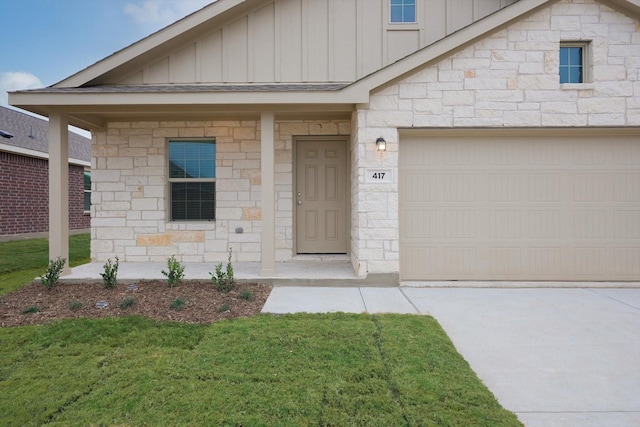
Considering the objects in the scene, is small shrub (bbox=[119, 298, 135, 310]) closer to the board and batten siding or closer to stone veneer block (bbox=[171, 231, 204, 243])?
stone veneer block (bbox=[171, 231, 204, 243])

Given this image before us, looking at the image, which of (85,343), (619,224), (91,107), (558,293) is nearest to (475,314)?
(558,293)

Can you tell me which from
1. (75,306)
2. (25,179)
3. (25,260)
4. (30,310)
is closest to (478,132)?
(75,306)

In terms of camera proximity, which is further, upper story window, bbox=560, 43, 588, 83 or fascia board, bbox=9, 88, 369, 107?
upper story window, bbox=560, 43, 588, 83

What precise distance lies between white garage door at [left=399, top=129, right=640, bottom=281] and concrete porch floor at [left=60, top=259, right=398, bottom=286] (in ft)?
3.12

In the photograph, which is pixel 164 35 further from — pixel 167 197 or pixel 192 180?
pixel 167 197

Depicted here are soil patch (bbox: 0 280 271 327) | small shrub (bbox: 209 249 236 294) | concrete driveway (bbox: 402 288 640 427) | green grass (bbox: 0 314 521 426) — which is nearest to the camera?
green grass (bbox: 0 314 521 426)

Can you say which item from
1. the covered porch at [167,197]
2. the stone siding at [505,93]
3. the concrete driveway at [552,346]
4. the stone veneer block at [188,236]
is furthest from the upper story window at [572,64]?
the stone veneer block at [188,236]

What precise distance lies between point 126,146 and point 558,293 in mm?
8100

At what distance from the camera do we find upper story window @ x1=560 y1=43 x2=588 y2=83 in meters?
5.55

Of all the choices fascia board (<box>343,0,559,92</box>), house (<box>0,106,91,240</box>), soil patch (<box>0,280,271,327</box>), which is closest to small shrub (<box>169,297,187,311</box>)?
soil patch (<box>0,280,271,327</box>)

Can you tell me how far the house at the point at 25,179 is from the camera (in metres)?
11.8

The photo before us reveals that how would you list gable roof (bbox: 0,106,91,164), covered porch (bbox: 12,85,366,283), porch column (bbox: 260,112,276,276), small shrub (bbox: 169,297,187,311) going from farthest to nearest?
gable roof (bbox: 0,106,91,164)
covered porch (bbox: 12,85,366,283)
porch column (bbox: 260,112,276,276)
small shrub (bbox: 169,297,187,311)

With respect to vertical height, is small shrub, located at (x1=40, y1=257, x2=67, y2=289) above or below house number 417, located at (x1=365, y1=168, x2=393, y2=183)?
below

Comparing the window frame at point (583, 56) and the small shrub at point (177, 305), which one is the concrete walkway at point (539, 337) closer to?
the small shrub at point (177, 305)
